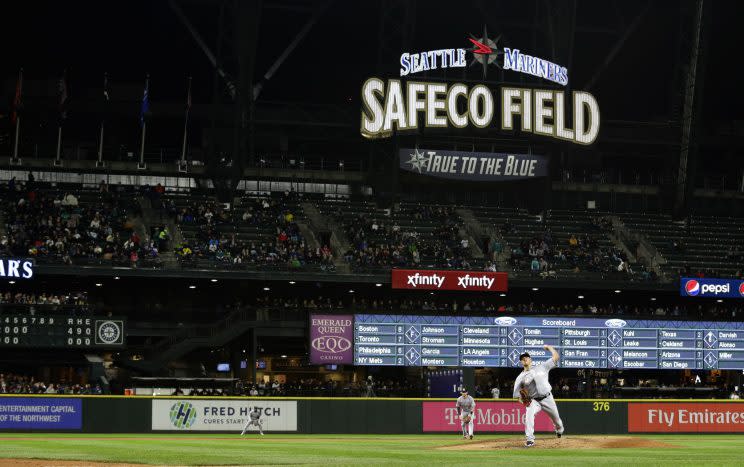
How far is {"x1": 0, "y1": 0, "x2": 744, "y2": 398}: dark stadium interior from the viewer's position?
183 feet

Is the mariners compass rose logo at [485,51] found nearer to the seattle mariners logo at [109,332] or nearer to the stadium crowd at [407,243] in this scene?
the stadium crowd at [407,243]

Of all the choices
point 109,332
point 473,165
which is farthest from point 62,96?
point 473,165

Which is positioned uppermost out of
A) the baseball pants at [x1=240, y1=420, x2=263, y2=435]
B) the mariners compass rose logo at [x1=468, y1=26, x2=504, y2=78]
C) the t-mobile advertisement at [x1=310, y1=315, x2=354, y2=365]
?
the mariners compass rose logo at [x1=468, y1=26, x2=504, y2=78]

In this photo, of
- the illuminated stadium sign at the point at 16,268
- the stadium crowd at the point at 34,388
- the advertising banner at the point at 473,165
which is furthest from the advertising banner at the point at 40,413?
the advertising banner at the point at 473,165

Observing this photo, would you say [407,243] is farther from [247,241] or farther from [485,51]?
[485,51]

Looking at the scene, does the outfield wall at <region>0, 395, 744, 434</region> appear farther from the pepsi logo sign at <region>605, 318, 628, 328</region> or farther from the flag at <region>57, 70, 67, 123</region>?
the flag at <region>57, 70, 67, 123</region>

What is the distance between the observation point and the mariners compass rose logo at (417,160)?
6341 cm

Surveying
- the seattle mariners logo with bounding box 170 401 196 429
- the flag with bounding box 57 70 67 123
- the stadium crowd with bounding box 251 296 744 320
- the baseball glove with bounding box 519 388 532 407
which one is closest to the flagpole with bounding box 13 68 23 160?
the flag with bounding box 57 70 67 123

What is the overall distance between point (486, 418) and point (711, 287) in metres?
18.8

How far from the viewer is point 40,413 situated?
42000mm

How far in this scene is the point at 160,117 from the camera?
A: 66625mm

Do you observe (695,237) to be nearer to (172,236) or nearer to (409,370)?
(409,370)

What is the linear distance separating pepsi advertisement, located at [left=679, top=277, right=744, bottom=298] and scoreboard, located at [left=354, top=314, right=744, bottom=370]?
2398 millimetres

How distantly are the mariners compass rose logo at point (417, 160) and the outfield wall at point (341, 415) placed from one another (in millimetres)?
20096
